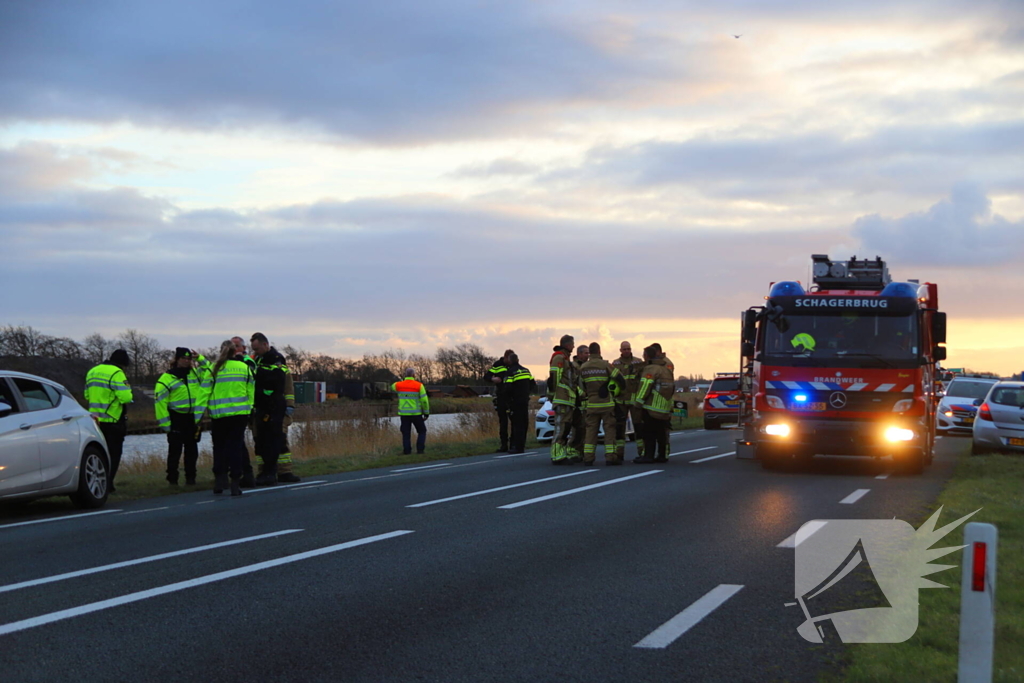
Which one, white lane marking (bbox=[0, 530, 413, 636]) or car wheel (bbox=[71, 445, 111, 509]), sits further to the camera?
car wheel (bbox=[71, 445, 111, 509])

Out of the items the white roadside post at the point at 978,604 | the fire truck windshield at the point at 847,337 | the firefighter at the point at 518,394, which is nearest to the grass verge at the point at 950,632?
the white roadside post at the point at 978,604

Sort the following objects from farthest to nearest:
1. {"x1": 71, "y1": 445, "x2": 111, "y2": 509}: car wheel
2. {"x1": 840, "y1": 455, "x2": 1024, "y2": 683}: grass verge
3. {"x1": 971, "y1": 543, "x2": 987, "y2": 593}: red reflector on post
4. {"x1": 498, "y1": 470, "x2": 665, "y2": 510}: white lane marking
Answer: {"x1": 71, "y1": 445, "x2": 111, "y2": 509}: car wheel < {"x1": 498, "y1": 470, "x2": 665, "y2": 510}: white lane marking < {"x1": 840, "y1": 455, "x2": 1024, "y2": 683}: grass verge < {"x1": 971, "y1": 543, "x2": 987, "y2": 593}: red reflector on post

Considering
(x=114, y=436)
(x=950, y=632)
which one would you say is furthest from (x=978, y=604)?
(x=114, y=436)

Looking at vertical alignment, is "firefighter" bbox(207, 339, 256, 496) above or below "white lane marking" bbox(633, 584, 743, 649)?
above

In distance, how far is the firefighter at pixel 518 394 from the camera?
20.8 meters

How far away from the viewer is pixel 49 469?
1141 centimetres

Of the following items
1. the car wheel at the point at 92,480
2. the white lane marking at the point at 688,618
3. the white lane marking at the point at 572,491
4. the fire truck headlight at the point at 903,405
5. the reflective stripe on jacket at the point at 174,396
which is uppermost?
the reflective stripe on jacket at the point at 174,396

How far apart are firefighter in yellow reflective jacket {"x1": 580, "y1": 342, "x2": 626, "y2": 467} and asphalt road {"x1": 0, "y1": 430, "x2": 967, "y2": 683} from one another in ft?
13.7

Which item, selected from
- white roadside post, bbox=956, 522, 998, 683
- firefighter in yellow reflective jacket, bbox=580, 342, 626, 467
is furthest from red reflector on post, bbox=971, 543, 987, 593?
firefighter in yellow reflective jacket, bbox=580, 342, 626, 467

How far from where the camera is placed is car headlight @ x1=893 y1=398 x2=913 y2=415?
15.0 meters

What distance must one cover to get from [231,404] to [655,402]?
721 cm

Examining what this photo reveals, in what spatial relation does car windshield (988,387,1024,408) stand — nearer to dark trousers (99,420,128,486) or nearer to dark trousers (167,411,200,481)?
dark trousers (167,411,200,481)

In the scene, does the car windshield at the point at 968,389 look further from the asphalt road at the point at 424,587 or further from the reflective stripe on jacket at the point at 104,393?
the reflective stripe on jacket at the point at 104,393

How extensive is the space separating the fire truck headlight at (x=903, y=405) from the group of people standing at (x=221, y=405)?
28.6ft
